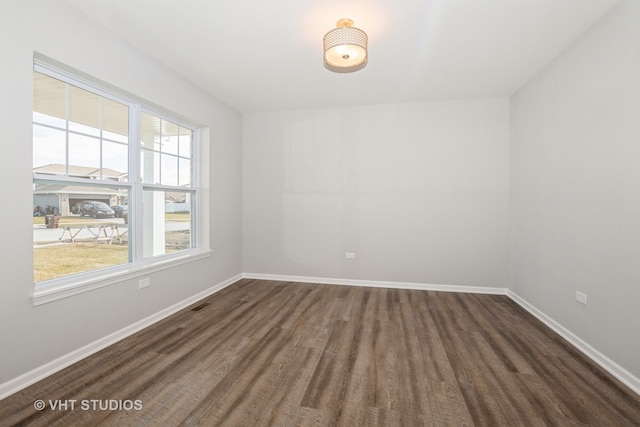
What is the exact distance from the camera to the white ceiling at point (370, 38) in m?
2.19

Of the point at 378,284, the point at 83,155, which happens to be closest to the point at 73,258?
the point at 83,155

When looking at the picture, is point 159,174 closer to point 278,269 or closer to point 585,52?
point 278,269

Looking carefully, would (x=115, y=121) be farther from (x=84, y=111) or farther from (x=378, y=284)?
(x=378, y=284)

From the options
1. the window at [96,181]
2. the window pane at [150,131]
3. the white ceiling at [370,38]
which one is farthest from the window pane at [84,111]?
the white ceiling at [370,38]

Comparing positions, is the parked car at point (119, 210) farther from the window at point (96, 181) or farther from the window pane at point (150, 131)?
the window pane at point (150, 131)

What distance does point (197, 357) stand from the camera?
232 cm

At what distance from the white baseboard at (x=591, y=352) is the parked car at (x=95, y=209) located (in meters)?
4.44

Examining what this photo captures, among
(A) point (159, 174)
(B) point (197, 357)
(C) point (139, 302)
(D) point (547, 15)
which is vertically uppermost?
(D) point (547, 15)

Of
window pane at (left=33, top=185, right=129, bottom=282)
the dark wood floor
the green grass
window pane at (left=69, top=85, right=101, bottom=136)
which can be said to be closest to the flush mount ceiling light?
window pane at (left=69, top=85, right=101, bottom=136)

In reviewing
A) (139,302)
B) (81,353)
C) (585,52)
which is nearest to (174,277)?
(139,302)

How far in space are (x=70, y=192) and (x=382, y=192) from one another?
145 inches

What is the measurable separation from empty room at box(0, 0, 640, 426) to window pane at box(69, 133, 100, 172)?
17 millimetres

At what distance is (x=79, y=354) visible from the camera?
→ 7.44 feet

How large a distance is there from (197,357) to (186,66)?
2.98 m
